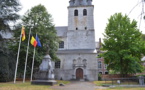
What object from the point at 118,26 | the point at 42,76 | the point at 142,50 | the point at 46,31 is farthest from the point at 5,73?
the point at 142,50

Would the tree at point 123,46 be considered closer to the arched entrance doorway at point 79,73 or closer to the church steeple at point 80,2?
the arched entrance doorway at point 79,73

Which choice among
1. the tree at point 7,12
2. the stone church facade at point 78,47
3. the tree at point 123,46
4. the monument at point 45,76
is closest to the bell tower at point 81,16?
Answer: the stone church facade at point 78,47

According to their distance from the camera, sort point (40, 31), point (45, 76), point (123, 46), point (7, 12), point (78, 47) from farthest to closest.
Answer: point (78, 47), point (40, 31), point (123, 46), point (7, 12), point (45, 76)

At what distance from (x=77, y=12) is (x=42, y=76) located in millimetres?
22660

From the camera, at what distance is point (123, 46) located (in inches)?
869

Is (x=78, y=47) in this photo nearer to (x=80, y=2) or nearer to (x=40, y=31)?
(x=40, y=31)

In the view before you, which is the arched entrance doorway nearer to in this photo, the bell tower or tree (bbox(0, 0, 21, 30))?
the bell tower

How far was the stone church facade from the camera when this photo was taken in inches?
1228

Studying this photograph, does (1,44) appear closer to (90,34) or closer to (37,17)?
(37,17)

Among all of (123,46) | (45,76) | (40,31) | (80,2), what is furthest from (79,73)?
(80,2)

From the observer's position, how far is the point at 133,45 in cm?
Answer: 2142

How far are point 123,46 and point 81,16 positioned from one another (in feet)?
52.9

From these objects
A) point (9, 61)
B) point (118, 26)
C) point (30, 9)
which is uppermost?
point (30, 9)

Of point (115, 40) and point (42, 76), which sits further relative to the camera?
point (115, 40)
